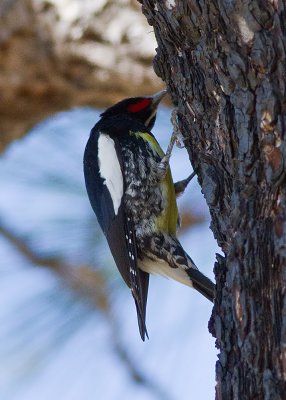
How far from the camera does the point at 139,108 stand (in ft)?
11.5

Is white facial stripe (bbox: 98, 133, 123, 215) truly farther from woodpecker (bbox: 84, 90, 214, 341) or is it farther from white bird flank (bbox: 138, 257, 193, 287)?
white bird flank (bbox: 138, 257, 193, 287)

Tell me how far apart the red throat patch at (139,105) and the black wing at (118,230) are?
180 millimetres

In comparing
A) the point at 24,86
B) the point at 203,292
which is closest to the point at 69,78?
the point at 24,86

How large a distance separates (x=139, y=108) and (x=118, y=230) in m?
0.64

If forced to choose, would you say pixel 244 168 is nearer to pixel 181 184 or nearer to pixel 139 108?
pixel 181 184

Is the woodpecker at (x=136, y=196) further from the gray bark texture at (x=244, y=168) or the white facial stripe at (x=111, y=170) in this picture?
the gray bark texture at (x=244, y=168)

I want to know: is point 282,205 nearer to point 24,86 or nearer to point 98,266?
point 24,86

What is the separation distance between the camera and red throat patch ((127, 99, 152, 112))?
3.47 m

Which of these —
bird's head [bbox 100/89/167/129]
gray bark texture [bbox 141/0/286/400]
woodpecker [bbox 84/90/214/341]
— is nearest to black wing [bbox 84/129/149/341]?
woodpecker [bbox 84/90/214/341]

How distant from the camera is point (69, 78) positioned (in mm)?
3424

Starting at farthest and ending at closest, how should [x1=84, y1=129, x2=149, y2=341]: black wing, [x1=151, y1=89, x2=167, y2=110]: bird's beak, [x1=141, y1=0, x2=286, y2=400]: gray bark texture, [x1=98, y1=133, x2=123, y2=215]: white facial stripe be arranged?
1. [x1=151, y1=89, x2=167, y2=110]: bird's beak
2. [x1=98, y1=133, x2=123, y2=215]: white facial stripe
3. [x1=84, y1=129, x2=149, y2=341]: black wing
4. [x1=141, y1=0, x2=286, y2=400]: gray bark texture

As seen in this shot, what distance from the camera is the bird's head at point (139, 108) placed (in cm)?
346

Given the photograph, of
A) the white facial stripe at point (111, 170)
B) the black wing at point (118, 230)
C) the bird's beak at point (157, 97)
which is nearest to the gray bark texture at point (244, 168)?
the black wing at point (118, 230)

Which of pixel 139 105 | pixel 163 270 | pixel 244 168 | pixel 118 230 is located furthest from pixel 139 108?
pixel 244 168
